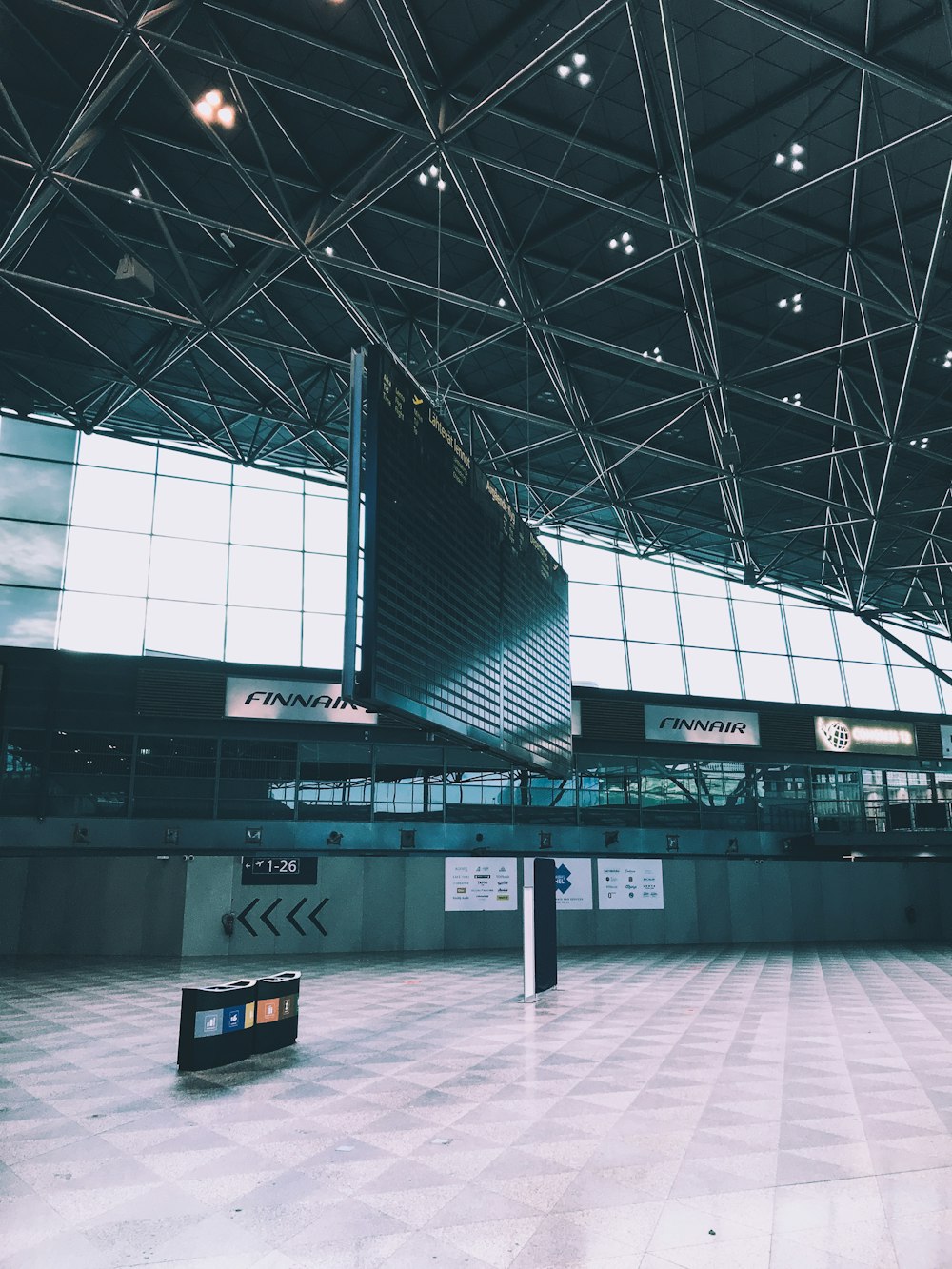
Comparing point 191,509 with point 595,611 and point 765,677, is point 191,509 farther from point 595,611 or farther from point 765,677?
point 765,677

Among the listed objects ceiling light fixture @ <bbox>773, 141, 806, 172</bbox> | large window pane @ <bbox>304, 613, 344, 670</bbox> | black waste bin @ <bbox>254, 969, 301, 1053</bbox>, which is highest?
ceiling light fixture @ <bbox>773, 141, 806, 172</bbox>

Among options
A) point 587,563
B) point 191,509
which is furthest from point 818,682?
point 191,509

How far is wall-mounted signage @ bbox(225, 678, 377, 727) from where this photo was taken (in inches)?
1015

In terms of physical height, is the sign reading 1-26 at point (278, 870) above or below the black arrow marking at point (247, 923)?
above

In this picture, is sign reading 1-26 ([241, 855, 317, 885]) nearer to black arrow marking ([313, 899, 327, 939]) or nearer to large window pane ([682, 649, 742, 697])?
black arrow marking ([313, 899, 327, 939])

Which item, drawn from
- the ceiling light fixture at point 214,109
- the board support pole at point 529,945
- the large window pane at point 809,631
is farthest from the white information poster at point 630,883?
the ceiling light fixture at point 214,109

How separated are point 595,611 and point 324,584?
33.2 ft

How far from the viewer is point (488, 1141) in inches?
293

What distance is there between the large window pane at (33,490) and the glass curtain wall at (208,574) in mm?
35

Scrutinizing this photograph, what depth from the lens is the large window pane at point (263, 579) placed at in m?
27.1

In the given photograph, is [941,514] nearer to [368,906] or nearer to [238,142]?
[368,906]

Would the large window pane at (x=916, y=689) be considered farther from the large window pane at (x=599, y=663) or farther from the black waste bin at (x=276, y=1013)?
the black waste bin at (x=276, y=1013)

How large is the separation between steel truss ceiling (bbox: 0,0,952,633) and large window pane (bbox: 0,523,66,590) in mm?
3432

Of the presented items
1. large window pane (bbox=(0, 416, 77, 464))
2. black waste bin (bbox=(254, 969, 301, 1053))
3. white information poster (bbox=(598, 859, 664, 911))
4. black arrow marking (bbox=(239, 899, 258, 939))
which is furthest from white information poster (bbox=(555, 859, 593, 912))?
large window pane (bbox=(0, 416, 77, 464))
